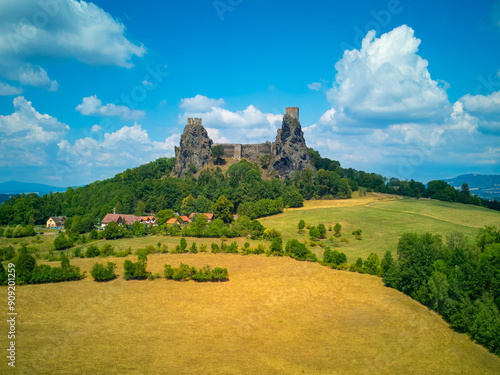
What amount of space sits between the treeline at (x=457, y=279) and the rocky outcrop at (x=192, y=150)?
77.7 metres

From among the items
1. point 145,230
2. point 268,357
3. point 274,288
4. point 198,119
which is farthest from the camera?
point 198,119

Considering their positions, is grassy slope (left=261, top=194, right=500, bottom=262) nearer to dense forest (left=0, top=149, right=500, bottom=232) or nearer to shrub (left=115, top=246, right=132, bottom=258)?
dense forest (left=0, top=149, right=500, bottom=232)

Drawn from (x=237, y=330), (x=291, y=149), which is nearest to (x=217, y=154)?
(x=291, y=149)

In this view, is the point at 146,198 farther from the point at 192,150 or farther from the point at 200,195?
the point at 192,150

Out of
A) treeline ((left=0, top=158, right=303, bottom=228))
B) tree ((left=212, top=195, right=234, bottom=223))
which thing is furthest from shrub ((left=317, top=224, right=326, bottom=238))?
tree ((left=212, top=195, right=234, bottom=223))

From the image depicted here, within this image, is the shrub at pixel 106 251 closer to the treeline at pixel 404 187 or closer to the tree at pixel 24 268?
the tree at pixel 24 268

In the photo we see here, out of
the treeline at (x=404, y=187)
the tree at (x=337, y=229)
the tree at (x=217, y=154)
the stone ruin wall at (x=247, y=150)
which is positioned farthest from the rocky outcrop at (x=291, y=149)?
the tree at (x=337, y=229)

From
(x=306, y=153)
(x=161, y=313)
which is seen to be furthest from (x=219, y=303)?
(x=306, y=153)

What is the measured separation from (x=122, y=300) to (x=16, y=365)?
437 inches

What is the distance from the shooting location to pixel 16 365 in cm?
1817

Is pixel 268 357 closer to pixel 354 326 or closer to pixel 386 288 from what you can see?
pixel 354 326

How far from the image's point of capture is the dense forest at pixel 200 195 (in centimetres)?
7188

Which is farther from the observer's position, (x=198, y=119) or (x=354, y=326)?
(x=198, y=119)

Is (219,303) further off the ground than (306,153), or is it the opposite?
(306,153)
